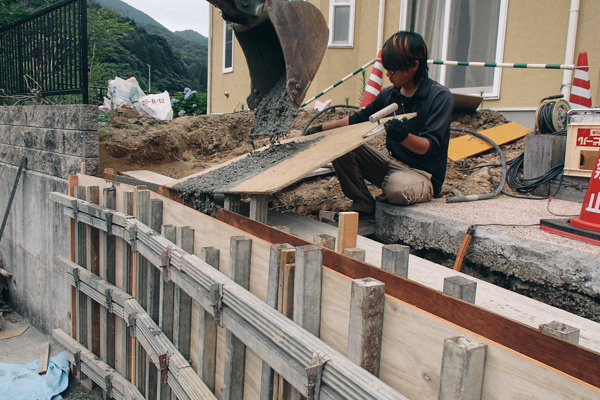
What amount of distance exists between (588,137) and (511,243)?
1643 mm

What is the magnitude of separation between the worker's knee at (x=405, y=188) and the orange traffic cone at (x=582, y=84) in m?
3.19

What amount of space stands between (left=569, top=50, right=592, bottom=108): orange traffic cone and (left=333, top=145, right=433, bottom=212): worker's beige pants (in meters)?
3.12

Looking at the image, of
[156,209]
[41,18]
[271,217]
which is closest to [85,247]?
[156,209]

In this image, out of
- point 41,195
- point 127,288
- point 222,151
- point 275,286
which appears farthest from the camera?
point 222,151

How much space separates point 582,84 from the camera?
5.06m

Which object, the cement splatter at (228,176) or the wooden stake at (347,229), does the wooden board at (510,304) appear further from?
the cement splatter at (228,176)

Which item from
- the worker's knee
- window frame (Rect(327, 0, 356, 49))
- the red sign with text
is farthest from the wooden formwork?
window frame (Rect(327, 0, 356, 49))

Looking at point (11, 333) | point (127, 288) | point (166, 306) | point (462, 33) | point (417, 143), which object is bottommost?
point (11, 333)

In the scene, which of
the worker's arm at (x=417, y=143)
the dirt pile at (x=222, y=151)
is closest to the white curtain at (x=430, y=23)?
the dirt pile at (x=222, y=151)

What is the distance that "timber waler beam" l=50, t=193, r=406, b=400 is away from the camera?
1.20 metres

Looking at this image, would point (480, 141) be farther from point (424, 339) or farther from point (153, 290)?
point (424, 339)

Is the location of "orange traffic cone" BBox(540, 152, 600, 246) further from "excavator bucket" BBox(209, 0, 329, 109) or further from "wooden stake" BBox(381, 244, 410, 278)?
"excavator bucket" BBox(209, 0, 329, 109)

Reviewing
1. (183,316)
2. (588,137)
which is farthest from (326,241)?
A: (588,137)

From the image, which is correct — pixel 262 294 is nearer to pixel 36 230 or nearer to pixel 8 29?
pixel 36 230
